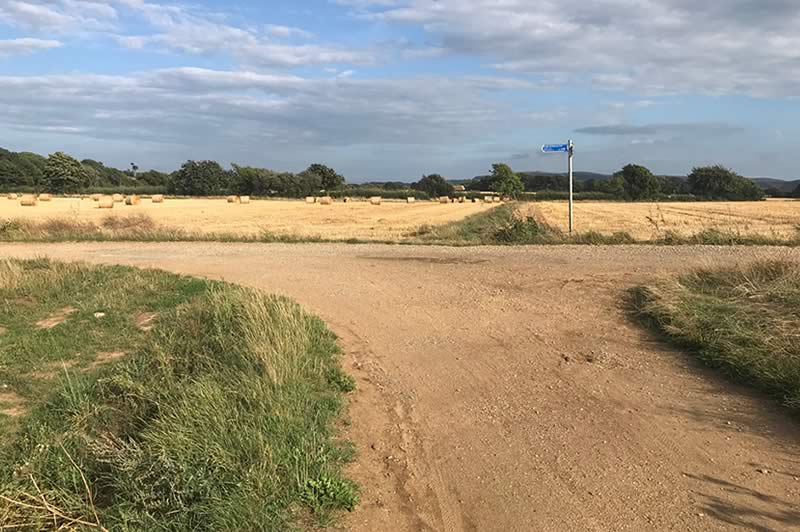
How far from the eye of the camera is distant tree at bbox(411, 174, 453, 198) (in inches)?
4225

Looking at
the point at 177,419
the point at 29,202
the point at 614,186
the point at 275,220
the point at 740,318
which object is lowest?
the point at 177,419

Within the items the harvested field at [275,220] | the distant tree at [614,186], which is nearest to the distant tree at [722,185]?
the distant tree at [614,186]

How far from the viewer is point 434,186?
109375mm

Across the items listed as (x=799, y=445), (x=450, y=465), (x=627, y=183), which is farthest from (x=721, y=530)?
(x=627, y=183)

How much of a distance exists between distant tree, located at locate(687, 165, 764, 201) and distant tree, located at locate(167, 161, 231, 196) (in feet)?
233

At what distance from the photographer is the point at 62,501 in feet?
12.9

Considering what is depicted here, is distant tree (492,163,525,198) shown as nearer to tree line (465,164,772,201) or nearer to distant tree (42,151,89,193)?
tree line (465,164,772,201)

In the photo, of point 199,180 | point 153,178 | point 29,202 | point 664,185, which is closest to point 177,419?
point 29,202

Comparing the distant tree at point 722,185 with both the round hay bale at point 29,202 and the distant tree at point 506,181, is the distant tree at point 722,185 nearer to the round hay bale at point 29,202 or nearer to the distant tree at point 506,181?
the distant tree at point 506,181

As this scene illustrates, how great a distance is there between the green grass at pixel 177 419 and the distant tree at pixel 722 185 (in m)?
88.9

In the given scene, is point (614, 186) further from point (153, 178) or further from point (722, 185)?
point (153, 178)

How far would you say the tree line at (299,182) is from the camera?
8344cm

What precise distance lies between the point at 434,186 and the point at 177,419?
10597cm

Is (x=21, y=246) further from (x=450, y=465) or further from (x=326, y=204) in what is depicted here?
(x=326, y=204)
